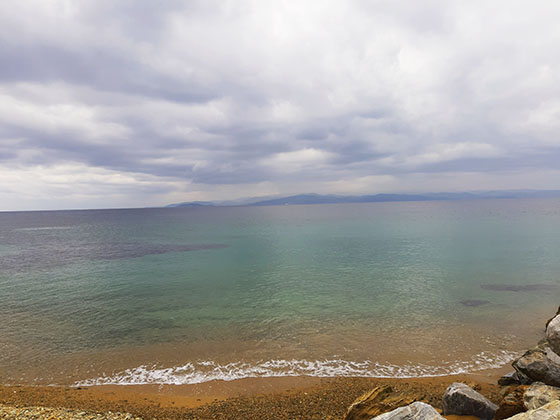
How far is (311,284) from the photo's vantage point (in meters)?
33.3

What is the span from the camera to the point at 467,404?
9.91 metres

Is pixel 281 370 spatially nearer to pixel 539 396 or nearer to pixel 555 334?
pixel 539 396

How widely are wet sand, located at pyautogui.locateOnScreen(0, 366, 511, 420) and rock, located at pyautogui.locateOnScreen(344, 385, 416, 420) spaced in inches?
38.9

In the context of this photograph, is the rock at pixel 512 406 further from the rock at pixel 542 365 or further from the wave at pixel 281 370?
the wave at pixel 281 370

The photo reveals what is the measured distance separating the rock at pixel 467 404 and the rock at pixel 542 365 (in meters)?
1.70

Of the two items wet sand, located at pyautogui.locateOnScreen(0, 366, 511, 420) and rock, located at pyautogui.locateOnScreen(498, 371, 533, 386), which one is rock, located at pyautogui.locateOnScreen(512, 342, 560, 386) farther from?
wet sand, located at pyautogui.locateOnScreen(0, 366, 511, 420)

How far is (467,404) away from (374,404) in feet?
10.4

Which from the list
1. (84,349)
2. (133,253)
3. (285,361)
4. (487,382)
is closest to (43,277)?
(133,253)

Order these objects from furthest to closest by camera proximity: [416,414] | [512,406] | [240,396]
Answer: [240,396] < [512,406] < [416,414]

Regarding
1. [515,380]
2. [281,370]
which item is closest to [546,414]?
[515,380]

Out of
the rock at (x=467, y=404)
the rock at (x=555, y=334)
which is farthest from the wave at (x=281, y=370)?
the rock at (x=555, y=334)

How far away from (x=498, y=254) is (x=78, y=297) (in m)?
60.6

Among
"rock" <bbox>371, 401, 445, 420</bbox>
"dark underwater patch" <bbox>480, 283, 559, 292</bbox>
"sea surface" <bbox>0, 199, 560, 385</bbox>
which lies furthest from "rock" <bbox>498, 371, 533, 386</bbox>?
"dark underwater patch" <bbox>480, 283, 559, 292</bbox>

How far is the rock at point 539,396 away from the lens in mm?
7859
